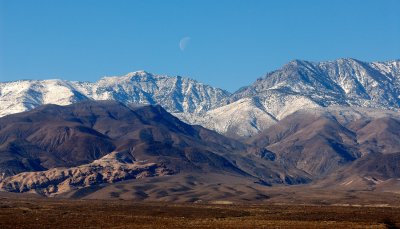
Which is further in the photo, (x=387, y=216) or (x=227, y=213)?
(x=227, y=213)

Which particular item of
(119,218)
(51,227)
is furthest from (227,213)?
(51,227)

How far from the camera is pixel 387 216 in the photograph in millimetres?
171125

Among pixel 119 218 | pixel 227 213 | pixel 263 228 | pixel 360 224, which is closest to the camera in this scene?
pixel 263 228

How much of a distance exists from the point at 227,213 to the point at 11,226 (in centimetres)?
7069

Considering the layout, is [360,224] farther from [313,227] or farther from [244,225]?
[244,225]

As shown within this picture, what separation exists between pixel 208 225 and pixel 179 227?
21.0 feet

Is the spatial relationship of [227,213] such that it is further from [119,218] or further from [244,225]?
[244,225]

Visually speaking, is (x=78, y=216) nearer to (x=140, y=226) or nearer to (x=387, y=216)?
(x=140, y=226)

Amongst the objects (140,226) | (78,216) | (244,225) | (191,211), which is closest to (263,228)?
(244,225)

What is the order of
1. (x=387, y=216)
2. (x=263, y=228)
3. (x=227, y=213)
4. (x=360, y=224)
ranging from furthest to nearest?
(x=227, y=213), (x=387, y=216), (x=360, y=224), (x=263, y=228)

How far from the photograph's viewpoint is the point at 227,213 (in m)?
187

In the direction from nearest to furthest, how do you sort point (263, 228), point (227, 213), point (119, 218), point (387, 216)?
1. point (263, 228)
2. point (119, 218)
3. point (387, 216)
4. point (227, 213)

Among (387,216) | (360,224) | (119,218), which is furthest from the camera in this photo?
(387,216)

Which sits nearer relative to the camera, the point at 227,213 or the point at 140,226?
the point at 140,226
